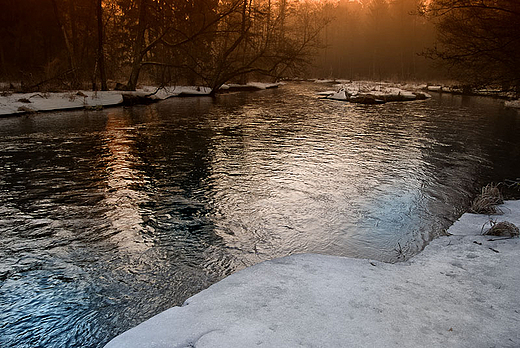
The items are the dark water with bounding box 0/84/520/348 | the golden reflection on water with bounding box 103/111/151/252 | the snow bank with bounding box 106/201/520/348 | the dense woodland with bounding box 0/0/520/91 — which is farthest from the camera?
the dense woodland with bounding box 0/0/520/91

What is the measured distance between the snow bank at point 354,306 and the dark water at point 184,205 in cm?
55

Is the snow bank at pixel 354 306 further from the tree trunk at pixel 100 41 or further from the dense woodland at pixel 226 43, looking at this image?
the tree trunk at pixel 100 41

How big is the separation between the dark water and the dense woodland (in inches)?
142

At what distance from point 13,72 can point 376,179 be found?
92.0 ft

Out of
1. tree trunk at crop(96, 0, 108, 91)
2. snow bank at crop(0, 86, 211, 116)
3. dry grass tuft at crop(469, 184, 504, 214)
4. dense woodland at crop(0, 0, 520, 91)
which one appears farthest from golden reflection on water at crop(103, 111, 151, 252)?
tree trunk at crop(96, 0, 108, 91)

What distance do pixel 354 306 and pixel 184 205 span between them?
145 inches

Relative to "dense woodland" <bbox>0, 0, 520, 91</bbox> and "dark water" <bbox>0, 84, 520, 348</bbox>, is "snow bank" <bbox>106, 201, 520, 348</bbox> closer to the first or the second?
"dark water" <bbox>0, 84, 520, 348</bbox>

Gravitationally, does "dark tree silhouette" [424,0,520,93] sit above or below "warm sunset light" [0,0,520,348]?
above

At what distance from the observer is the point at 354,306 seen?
116 inches

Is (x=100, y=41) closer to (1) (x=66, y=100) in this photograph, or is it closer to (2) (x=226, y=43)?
(1) (x=66, y=100)

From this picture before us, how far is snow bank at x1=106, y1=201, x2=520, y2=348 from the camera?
2512 millimetres

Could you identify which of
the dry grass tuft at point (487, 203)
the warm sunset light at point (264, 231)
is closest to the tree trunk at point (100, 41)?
the warm sunset light at point (264, 231)

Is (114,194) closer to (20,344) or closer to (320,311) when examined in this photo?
(20,344)

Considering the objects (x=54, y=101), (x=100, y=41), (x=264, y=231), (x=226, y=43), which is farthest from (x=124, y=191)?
(x=226, y=43)
